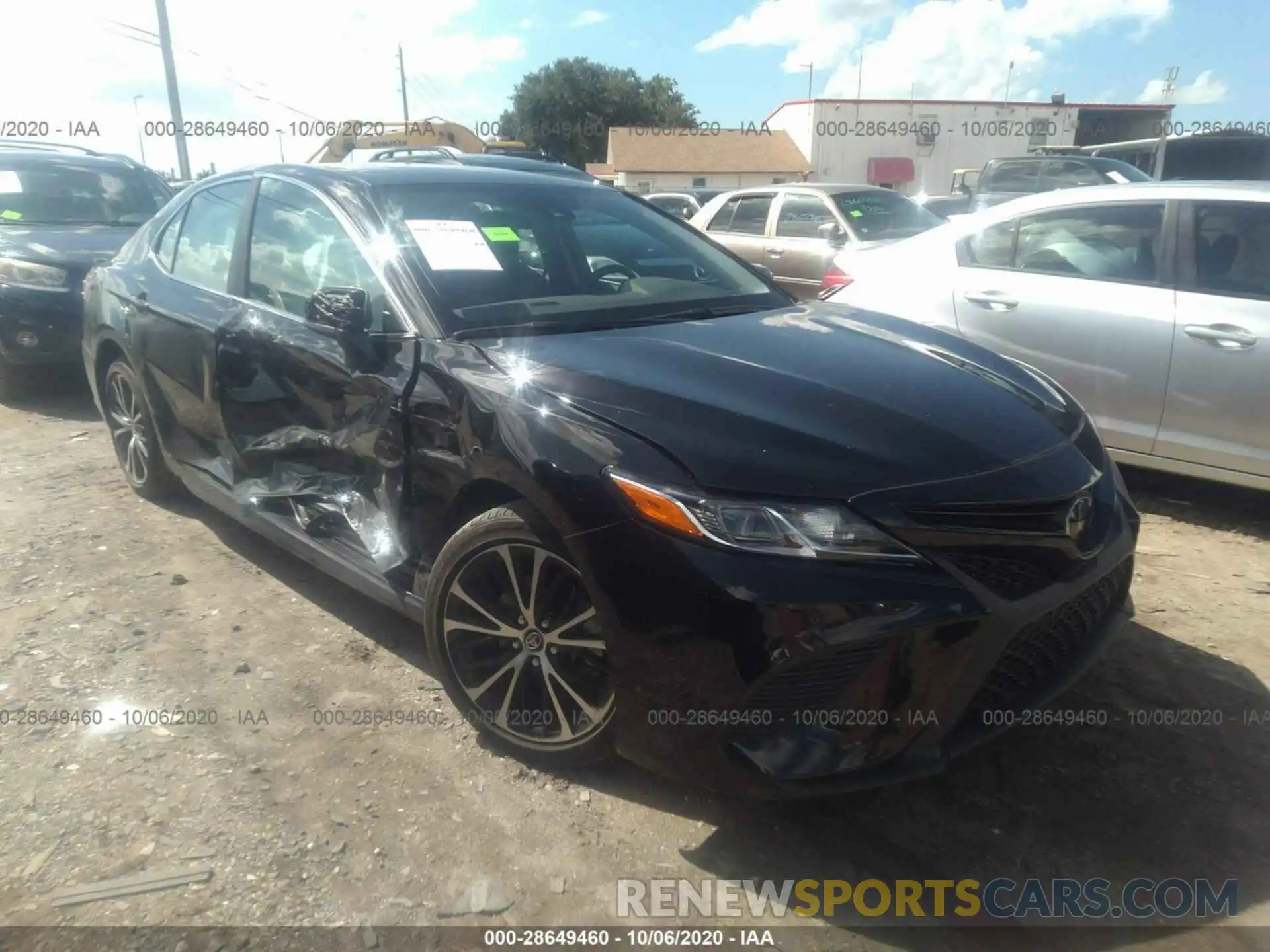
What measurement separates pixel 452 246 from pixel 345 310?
0.42 m

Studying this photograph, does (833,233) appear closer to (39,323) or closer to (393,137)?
(39,323)

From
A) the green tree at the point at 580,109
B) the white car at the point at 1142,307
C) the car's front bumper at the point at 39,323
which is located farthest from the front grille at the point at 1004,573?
the green tree at the point at 580,109

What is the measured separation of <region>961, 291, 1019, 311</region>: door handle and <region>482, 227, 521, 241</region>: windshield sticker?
2.69m

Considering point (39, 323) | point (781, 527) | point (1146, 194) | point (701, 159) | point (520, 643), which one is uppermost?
point (701, 159)

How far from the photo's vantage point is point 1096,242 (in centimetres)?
468

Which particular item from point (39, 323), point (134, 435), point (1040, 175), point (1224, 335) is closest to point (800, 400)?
point (1224, 335)

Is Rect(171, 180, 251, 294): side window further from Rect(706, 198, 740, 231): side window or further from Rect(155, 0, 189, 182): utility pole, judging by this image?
Rect(155, 0, 189, 182): utility pole

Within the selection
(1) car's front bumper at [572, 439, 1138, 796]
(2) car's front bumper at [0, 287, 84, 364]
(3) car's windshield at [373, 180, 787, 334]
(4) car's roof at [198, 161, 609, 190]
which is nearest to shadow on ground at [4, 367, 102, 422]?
(2) car's front bumper at [0, 287, 84, 364]

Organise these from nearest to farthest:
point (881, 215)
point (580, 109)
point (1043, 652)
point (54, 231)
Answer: point (1043, 652), point (54, 231), point (881, 215), point (580, 109)

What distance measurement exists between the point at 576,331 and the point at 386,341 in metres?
0.57

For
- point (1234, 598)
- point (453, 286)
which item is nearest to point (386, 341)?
point (453, 286)

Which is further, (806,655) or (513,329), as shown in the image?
(513,329)

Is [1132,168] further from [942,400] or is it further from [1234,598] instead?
[942,400]

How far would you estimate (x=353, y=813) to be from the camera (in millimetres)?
2553
